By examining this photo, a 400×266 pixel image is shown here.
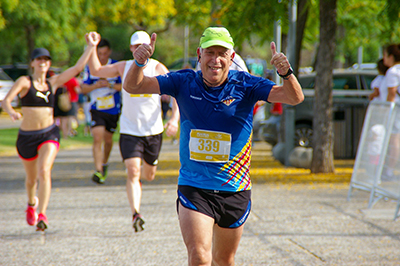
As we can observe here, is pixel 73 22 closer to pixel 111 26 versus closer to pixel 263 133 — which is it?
pixel 263 133

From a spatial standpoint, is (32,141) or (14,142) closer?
(32,141)

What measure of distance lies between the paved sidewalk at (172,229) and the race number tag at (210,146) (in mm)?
1746

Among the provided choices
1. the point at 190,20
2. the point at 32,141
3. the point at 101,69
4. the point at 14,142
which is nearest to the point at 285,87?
the point at 101,69

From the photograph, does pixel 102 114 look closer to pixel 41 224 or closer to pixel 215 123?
pixel 41 224

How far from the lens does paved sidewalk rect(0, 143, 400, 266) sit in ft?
17.5

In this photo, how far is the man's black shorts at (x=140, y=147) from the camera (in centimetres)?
666

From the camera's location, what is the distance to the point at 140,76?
143 inches

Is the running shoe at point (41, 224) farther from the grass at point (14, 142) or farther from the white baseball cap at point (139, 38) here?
the grass at point (14, 142)

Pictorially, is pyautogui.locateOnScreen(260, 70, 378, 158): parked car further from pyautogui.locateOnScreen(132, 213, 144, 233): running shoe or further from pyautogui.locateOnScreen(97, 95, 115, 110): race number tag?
pyautogui.locateOnScreen(132, 213, 144, 233): running shoe

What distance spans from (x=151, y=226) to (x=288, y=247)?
5.86 ft

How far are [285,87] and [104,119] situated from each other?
664 centimetres

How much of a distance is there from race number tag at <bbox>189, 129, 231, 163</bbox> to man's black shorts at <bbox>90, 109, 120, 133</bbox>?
243 inches

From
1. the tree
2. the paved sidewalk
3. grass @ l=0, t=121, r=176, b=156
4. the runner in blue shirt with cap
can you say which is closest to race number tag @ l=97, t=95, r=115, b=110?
the paved sidewalk

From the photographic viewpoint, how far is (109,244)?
581 cm
